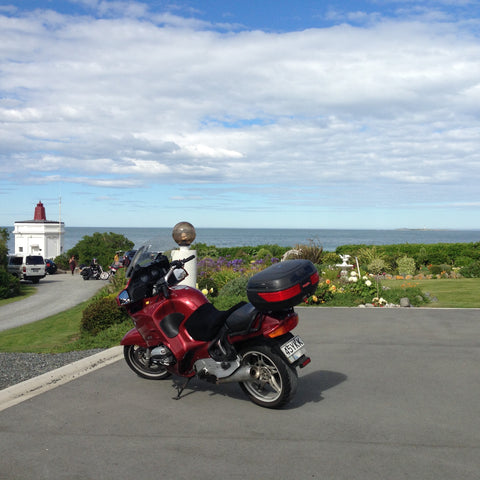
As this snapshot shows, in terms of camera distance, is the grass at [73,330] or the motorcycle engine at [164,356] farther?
the grass at [73,330]

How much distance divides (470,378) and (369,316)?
188 inches

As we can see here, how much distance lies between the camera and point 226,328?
5.64 metres

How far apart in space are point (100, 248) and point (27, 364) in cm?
3740

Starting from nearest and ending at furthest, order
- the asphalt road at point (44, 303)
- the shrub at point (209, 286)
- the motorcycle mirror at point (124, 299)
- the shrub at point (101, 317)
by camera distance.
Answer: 1. the motorcycle mirror at point (124, 299)
2. the shrub at point (101, 317)
3. the shrub at point (209, 286)
4. the asphalt road at point (44, 303)

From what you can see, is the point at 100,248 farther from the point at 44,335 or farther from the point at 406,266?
the point at 44,335

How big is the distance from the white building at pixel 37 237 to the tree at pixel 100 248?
4768 mm

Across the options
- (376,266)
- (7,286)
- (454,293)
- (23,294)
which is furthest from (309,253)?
(23,294)

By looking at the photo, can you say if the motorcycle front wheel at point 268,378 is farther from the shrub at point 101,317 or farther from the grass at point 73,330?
the shrub at point 101,317

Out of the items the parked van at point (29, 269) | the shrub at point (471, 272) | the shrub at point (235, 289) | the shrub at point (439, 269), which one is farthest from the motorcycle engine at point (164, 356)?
the parked van at point (29, 269)

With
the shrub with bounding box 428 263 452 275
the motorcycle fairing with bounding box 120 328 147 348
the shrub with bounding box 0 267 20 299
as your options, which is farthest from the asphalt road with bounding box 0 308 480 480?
the shrub with bounding box 0 267 20 299

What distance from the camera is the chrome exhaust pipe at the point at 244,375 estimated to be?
5.54 meters

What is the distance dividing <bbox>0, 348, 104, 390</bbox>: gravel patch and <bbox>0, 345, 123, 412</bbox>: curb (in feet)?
1.47

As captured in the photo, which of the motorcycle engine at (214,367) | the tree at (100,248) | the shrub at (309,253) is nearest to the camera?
the motorcycle engine at (214,367)

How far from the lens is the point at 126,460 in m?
4.30
